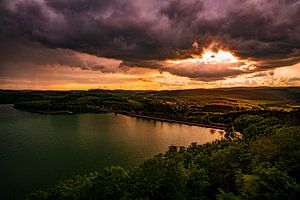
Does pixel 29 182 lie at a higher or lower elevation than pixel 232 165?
lower

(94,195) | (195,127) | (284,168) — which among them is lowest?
(195,127)

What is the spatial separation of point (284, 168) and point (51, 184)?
2727cm

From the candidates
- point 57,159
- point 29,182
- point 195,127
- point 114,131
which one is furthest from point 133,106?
point 29,182

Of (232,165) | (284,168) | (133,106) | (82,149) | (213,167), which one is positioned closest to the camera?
(284,168)

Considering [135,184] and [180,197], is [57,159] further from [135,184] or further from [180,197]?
[180,197]

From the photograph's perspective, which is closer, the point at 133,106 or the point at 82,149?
the point at 82,149

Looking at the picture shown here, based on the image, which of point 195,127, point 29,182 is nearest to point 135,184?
point 29,182

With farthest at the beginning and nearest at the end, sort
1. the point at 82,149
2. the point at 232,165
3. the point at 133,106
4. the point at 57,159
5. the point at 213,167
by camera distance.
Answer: the point at 133,106
the point at 82,149
the point at 57,159
the point at 213,167
the point at 232,165

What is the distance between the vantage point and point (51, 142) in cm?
6097

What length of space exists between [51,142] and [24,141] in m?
6.00

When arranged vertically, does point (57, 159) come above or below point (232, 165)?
below

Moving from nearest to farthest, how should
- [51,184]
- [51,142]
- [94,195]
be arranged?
[94,195]
[51,184]
[51,142]

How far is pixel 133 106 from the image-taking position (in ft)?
481

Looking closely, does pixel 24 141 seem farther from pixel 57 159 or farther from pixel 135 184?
pixel 135 184
